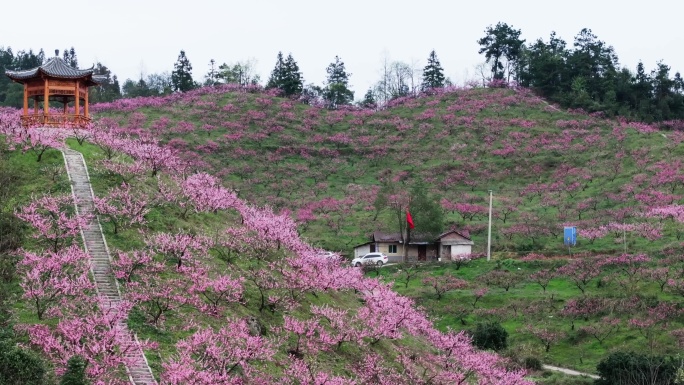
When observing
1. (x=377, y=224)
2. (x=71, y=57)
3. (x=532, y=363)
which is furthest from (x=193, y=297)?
(x=71, y=57)

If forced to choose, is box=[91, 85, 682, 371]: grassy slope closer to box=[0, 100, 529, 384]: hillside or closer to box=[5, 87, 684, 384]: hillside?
box=[5, 87, 684, 384]: hillside

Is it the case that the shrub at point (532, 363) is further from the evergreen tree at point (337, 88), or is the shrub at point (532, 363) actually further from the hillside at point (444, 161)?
the evergreen tree at point (337, 88)

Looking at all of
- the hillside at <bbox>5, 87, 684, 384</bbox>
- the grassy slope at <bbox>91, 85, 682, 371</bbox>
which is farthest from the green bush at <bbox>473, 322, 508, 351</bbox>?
the grassy slope at <bbox>91, 85, 682, 371</bbox>

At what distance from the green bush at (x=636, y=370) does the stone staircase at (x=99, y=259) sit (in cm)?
2330

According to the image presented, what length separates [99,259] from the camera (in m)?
33.1

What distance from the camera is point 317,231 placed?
238 ft

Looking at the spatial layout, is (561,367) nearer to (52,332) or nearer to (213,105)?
(52,332)

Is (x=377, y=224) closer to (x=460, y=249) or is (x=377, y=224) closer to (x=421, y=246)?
(x=421, y=246)

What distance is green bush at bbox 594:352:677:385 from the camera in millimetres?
36156

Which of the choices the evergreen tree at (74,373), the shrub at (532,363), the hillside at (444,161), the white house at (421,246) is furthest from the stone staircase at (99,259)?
the white house at (421,246)

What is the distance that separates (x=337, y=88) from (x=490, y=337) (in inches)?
3419

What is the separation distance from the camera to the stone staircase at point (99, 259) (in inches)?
1032

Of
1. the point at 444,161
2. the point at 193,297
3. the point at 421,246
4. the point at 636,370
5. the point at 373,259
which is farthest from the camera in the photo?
the point at 444,161

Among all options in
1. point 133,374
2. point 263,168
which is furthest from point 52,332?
point 263,168
